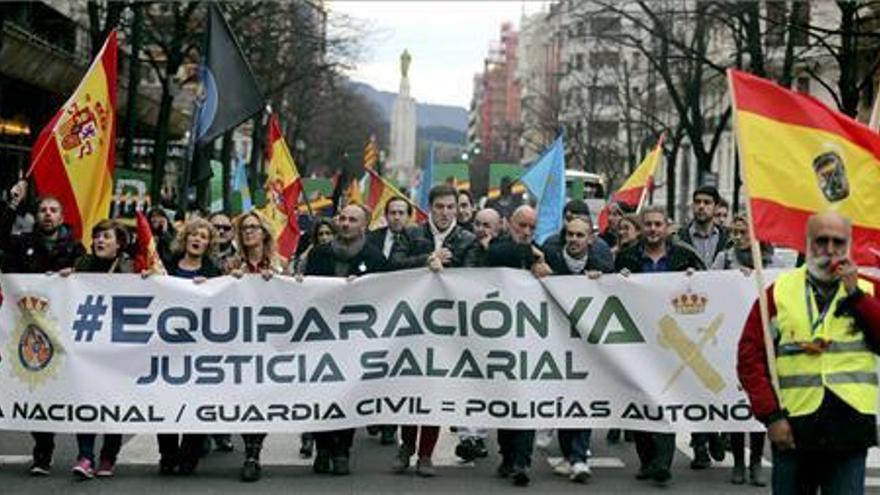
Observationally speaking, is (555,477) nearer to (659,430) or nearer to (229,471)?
(659,430)

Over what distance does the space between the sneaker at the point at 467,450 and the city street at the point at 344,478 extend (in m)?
0.07

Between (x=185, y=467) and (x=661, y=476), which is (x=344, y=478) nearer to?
(x=185, y=467)

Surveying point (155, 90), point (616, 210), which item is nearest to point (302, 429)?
point (616, 210)

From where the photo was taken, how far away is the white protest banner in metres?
8.89

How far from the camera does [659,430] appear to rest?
8969mm

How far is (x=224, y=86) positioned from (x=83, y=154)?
1.43m

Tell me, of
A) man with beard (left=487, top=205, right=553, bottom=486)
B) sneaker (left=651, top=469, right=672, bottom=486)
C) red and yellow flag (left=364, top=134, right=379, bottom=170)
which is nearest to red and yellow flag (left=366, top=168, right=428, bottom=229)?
red and yellow flag (left=364, top=134, right=379, bottom=170)

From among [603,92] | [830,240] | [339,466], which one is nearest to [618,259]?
[339,466]

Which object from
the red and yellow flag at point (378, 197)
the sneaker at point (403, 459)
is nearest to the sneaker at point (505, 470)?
the sneaker at point (403, 459)

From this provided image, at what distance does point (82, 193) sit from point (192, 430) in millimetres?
2273

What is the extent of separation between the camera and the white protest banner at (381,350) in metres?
8.89

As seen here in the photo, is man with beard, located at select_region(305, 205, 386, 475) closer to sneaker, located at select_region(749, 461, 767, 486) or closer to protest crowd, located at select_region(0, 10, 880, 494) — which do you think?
protest crowd, located at select_region(0, 10, 880, 494)

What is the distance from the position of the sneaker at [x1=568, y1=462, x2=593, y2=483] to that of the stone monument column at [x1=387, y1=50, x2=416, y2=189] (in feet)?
522

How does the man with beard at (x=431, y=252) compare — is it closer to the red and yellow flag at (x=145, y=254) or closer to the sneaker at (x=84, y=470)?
the red and yellow flag at (x=145, y=254)
